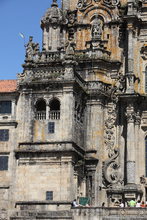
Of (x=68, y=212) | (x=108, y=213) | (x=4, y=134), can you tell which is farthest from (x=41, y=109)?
(x=108, y=213)

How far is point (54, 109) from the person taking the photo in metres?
36.8

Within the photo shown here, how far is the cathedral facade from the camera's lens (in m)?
35.5

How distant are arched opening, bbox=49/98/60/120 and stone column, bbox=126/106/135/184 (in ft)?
16.8

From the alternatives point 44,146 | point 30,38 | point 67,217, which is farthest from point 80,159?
point 30,38

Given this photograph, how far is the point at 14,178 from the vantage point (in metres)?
36.4

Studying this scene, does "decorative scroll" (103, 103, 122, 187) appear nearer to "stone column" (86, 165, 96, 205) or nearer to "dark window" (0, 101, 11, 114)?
"stone column" (86, 165, 96, 205)

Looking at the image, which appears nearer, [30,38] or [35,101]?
[35,101]

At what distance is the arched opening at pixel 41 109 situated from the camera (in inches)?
1444

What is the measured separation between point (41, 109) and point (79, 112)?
8.66 ft

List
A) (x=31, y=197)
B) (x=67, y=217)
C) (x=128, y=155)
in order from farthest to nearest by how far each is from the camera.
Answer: (x=128, y=155)
(x=31, y=197)
(x=67, y=217)

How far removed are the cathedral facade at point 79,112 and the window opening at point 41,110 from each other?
0.06m

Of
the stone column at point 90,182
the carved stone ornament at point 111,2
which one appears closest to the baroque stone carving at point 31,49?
the carved stone ornament at point 111,2

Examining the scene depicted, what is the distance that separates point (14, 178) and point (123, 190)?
693 centimetres

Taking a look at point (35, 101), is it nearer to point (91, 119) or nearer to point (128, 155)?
point (91, 119)
